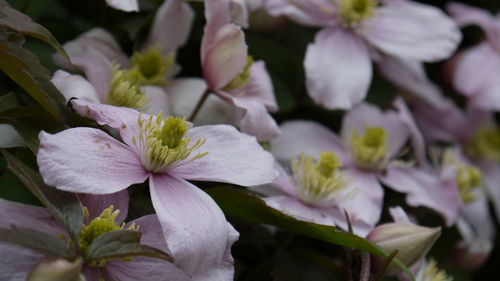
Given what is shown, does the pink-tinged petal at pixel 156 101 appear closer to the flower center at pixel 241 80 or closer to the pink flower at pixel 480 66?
the flower center at pixel 241 80

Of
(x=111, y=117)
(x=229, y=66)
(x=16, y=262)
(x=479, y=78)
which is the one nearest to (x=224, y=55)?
(x=229, y=66)

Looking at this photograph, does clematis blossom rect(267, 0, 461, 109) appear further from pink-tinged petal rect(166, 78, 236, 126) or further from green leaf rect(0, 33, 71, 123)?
green leaf rect(0, 33, 71, 123)

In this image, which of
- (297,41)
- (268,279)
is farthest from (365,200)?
(297,41)

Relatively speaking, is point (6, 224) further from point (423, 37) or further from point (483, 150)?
point (483, 150)

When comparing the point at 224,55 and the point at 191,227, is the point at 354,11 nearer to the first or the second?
the point at 224,55

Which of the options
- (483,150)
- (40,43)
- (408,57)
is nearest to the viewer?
(40,43)

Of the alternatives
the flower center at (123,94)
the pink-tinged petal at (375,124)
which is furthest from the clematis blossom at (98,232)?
the pink-tinged petal at (375,124)
